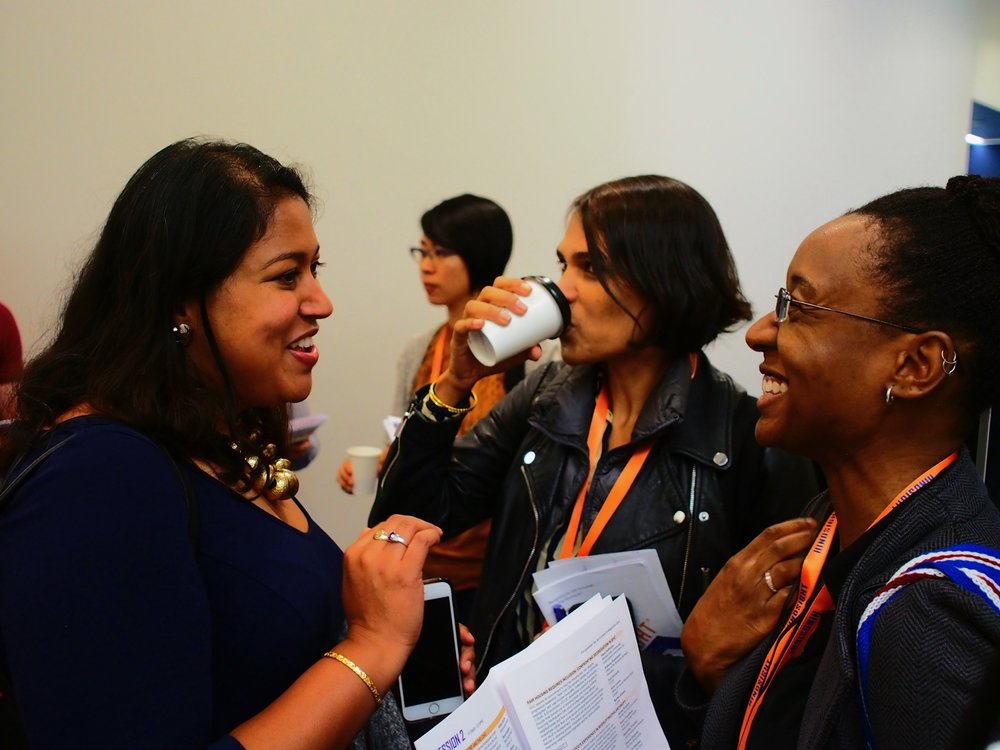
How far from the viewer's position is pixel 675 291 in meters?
1.50

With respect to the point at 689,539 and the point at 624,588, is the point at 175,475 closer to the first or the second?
the point at 624,588

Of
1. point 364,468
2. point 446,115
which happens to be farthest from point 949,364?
point 446,115

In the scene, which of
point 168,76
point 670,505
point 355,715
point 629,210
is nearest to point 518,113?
point 168,76

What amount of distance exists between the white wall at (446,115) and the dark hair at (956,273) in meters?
2.50

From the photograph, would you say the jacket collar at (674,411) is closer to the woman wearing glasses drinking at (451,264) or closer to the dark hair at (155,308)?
the dark hair at (155,308)

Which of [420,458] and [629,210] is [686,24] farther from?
[420,458]

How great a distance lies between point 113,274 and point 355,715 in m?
0.58

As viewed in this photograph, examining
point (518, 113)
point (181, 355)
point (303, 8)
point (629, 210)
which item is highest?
point (303, 8)

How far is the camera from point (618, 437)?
1.53 metres

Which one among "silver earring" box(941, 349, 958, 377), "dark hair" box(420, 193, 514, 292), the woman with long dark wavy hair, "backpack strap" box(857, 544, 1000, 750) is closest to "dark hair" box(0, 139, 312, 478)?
the woman with long dark wavy hair

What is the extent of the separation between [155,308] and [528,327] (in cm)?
66

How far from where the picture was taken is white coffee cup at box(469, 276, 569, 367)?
4.64 feet

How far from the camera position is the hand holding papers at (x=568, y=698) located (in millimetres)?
895

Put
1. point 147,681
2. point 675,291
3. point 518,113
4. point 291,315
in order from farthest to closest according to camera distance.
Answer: point 518,113
point 675,291
point 291,315
point 147,681
